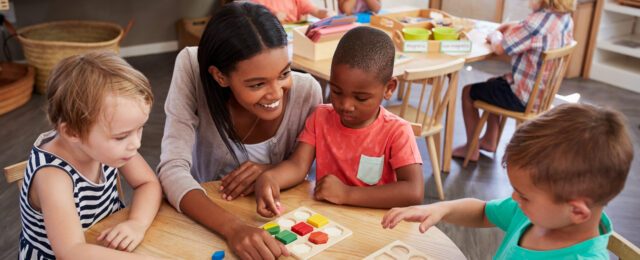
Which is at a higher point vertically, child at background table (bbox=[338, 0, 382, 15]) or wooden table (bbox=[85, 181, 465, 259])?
child at background table (bbox=[338, 0, 382, 15])

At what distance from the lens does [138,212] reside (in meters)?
Result: 1.33

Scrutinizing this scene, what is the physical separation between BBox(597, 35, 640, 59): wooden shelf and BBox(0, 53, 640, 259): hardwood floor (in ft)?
0.97

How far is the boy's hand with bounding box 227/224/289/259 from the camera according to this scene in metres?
1.20

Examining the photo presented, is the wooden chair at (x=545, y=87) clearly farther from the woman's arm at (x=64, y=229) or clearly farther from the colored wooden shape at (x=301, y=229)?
the woman's arm at (x=64, y=229)

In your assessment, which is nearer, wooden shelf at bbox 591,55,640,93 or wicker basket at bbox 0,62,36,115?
wicker basket at bbox 0,62,36,115

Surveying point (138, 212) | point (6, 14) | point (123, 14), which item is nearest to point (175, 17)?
point (123, 14)

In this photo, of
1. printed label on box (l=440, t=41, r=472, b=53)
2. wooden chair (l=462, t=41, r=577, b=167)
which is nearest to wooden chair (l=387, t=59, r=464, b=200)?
printed label on box (l=440, t=41, r=472, b=53)

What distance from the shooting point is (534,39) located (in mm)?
3057

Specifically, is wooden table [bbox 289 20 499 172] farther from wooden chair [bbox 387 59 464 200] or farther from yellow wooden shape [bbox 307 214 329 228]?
yellow wooden shape [bbox 307 214 329 228]

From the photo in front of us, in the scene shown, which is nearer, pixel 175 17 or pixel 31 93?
pixel 31 93

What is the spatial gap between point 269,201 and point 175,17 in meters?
4.15

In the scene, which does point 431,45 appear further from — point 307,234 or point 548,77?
point 307,234

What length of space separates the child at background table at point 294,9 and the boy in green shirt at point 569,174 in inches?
99.5

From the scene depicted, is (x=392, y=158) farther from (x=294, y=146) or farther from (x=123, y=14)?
(x=123, y=14)
